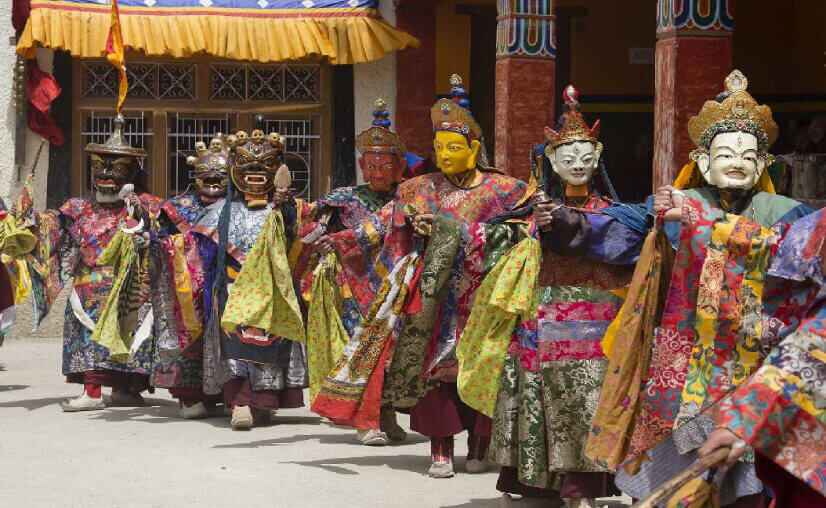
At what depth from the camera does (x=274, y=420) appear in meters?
10.4

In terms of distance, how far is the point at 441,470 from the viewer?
26.8ft

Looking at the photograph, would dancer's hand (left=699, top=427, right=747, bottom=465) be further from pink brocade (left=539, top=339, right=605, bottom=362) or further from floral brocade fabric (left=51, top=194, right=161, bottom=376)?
floral brocade fabric (left=51, top=194, right=161, bottom=376)

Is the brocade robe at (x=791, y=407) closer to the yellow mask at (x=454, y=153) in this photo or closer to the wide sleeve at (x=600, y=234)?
the wide sleeve at (x=600, y=234)

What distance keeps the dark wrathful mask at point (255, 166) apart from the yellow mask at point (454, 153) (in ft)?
6.38

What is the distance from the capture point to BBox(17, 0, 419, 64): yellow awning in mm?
14633

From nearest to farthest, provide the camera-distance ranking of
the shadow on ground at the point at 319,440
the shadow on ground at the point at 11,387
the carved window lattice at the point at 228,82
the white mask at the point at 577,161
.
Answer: the white mask at the point at 577,161
the shadow on ground at the point at 319,440
the shadow on ground at the point at 11,387
the carved window lattice at the point at 228,82

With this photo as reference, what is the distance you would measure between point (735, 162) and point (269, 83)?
1021cm

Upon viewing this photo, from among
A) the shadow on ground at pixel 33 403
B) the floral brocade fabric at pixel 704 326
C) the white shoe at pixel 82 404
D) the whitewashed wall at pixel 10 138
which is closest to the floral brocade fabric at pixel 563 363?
the floral brocade fabric at pixel 704 326

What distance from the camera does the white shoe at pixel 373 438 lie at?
30.6 feet

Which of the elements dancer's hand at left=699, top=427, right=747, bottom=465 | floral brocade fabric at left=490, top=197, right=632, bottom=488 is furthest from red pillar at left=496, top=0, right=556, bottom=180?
dancer's hand at left=699, top=427, right=747, bottom=465

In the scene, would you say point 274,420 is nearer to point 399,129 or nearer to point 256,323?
point 256,323

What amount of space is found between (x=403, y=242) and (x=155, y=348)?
2.70 metres

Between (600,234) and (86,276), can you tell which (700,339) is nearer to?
(600,234)

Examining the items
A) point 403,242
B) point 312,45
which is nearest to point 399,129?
point 312,45
